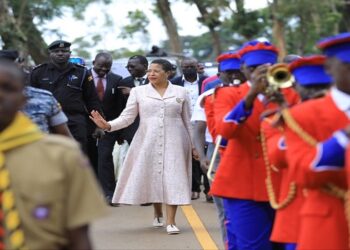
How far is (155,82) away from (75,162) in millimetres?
6910

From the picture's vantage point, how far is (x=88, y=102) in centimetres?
1190

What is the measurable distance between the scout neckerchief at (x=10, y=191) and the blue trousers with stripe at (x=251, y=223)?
3153mm

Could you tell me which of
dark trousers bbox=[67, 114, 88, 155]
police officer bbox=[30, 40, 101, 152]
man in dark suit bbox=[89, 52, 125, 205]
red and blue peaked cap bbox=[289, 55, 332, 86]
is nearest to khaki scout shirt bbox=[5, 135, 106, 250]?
red and blue peaked cap bbox=[289, 55, 332, 86]

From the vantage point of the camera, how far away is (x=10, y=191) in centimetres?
392

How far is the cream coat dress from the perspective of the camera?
10.8 metres

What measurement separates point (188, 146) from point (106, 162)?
3065 millimetres

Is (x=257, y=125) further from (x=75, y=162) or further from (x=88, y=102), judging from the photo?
(x=88, y=102)

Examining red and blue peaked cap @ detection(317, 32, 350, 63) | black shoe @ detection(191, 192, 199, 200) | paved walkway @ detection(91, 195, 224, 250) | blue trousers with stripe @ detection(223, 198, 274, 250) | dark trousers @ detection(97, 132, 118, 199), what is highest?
red and blue peaked cap @ detection(317, 32, 350, 63)

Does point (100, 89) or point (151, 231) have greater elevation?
point (100, 89)

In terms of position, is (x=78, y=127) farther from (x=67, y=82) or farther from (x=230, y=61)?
(x=230, y=61)

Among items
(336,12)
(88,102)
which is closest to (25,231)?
(88,102)

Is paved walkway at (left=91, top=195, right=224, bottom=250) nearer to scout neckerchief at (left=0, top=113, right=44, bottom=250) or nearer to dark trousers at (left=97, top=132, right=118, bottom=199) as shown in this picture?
dark trousers at (left=97, top=132, right=118, bottom=199)

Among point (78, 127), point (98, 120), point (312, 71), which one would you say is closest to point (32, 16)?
point (78, 127)

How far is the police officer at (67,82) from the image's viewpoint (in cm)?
1156
